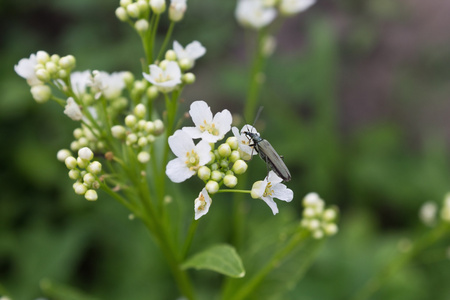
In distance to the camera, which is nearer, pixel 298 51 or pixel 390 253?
pixel 390 253

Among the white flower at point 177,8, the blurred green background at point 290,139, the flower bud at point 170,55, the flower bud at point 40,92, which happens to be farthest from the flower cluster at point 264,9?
the flower bud at point 40,92

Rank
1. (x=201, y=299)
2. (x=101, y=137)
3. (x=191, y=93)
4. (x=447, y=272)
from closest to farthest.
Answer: (x=101, y=137)
(x=201, y=299)
(x=447, y=272)
(x=191, y=93)

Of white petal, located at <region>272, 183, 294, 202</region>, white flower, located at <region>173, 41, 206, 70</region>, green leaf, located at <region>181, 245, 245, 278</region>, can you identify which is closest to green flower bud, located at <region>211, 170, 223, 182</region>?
white petal, located at <region>272, 183, 294, 202</region>

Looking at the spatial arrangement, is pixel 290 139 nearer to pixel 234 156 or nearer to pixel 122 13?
pixel 122 13

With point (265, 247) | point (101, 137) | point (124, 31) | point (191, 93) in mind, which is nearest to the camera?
point (101, 137)

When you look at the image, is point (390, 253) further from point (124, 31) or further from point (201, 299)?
point (124, 31)

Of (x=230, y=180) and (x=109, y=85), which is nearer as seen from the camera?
(x=230, y=180)

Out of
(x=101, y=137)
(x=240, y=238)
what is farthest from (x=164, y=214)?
(x=240, y=238)

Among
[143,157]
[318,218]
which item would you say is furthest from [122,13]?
[318,218]
